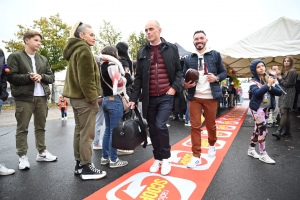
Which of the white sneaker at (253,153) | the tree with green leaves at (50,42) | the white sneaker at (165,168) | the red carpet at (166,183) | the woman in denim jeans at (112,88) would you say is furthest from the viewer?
the tree with green leaves at (50,42)

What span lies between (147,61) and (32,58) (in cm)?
200

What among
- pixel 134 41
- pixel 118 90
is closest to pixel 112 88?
pixel 118 90

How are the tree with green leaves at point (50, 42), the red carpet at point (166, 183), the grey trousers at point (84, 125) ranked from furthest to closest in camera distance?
the tree with green leaves at point (50, 42) → the grey trousers at point (84, 125) → the red carpet at point (166, 183)

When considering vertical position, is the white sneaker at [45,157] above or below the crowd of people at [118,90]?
below

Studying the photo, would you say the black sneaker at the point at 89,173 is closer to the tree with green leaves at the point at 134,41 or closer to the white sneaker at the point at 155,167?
the white sneaker at the point at 155,167

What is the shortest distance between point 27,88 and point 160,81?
2109mm

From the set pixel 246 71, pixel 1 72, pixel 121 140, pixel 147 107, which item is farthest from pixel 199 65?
pixel 246 71

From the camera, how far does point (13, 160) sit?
3.55 metres

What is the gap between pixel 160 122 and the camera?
2.85 meters

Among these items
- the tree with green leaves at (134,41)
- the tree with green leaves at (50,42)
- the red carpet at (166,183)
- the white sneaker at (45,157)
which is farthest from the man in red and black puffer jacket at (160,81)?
the tree with green leaves at (134,41)

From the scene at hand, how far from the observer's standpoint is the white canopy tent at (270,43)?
25.7 ft

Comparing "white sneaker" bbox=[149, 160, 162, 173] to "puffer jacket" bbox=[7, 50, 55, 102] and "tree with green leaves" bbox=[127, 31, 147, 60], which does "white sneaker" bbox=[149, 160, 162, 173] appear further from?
"tree with green leaves" bbox=[127, 31, 147, 60]

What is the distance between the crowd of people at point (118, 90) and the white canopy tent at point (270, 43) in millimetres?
5245

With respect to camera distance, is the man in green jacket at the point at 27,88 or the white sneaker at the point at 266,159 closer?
the man in green jacket at the point at 27,88
